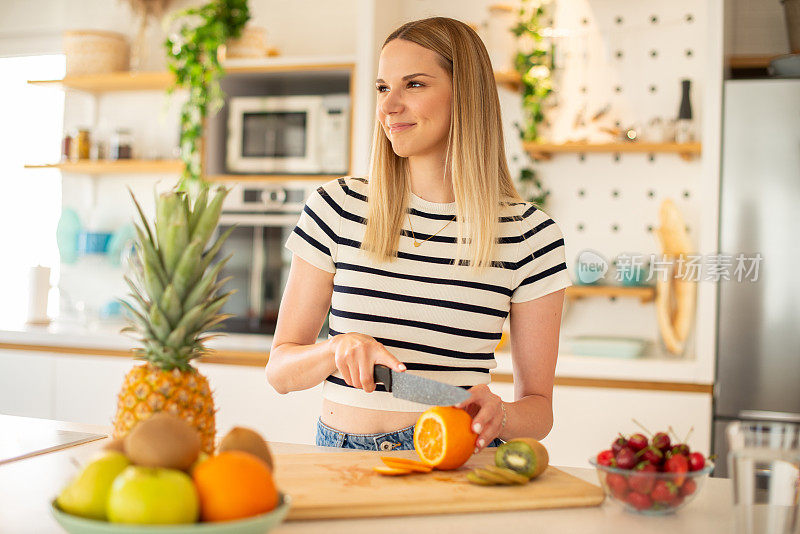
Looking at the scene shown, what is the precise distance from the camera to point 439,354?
4.81 ft

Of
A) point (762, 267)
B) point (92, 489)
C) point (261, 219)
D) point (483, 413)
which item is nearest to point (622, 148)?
point (762, 267)

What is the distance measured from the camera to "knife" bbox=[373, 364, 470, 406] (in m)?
1.16

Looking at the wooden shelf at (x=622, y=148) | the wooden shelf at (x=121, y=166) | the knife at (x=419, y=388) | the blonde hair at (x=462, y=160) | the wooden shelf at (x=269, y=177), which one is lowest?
the knife at (x=419, y=388)

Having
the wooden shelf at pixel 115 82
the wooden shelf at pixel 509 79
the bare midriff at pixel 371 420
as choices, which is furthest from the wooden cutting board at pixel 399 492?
the wooden shelf at pixel 115 82

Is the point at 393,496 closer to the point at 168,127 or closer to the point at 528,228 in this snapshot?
the point at 528,228

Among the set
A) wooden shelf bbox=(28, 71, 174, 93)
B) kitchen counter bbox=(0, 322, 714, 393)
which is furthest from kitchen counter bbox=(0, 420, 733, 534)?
wooden shelf bbox=(28, 71, 174, 93)

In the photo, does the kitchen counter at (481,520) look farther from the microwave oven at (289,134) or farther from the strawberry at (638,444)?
the microwave oven at (289,134)

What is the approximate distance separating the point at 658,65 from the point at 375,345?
258cm

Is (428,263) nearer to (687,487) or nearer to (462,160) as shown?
(462,160)

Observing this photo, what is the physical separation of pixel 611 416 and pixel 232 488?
221 centimetres

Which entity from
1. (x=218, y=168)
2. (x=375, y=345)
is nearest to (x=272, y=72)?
(x=218, y=168)

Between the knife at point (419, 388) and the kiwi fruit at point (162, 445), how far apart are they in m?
0.40

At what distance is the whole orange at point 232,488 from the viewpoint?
77cm

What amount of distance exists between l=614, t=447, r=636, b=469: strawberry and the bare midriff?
1.60 ft
